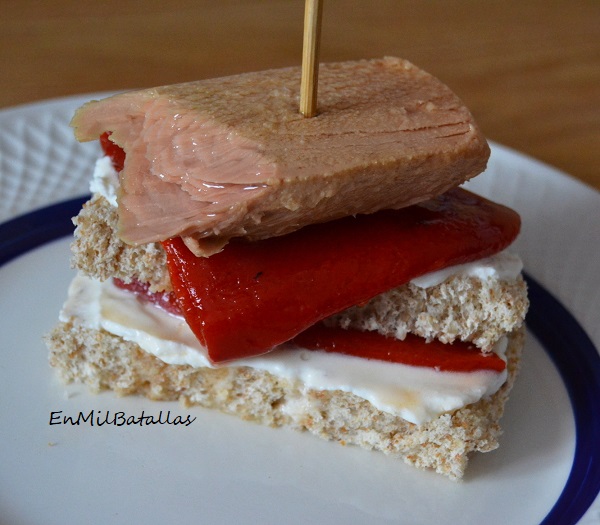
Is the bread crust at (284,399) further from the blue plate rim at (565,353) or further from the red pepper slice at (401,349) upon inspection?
the blue plate rim at (565,353)

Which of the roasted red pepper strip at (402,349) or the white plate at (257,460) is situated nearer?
the white plate at (257,460)

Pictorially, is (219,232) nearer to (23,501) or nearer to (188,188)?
(188,188)

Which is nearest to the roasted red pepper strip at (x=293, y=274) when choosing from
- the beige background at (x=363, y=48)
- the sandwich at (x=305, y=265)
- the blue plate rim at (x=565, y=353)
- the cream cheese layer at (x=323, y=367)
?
the sandwich at (x=305, y=265)

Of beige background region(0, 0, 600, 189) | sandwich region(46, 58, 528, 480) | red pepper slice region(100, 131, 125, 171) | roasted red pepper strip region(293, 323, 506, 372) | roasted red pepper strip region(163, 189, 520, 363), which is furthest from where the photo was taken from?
beige background region(0, 0, 600, 189)

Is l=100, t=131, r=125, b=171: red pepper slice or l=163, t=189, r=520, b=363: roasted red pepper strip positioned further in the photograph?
→ l=100, t=131, r=125, b=171: red pepper slice

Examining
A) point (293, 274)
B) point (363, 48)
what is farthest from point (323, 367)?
point (363, 48)

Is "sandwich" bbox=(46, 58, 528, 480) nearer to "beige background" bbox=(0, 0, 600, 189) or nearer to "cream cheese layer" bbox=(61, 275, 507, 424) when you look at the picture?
"cream cheese layer" bbox=(61, 275, 507, 424)

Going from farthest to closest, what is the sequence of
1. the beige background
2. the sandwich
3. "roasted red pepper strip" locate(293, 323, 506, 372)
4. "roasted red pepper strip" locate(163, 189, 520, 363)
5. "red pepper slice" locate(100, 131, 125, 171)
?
the beige background, "red pepper slice" locate(100, 131, 125, 171), "roasted red pepper strip" locate(293, 323, 506, 372), "roasted red pepper strip" locate(163, 189, 520, 363), the sandwich

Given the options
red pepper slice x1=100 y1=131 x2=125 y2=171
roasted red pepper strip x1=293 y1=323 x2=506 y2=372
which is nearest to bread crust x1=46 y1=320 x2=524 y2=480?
roasted red pepper strip x1=293 y1=323 x2=506 y2=372

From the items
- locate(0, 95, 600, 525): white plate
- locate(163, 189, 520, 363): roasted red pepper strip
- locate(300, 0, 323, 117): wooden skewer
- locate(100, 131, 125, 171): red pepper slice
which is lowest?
locate(0, 95, 600, 525): white plate
